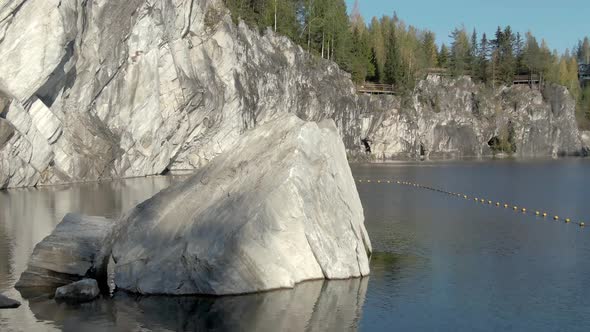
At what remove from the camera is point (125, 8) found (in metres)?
61.3

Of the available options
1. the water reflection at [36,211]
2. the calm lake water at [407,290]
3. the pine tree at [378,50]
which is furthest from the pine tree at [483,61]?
the calm lake water at [407,290]

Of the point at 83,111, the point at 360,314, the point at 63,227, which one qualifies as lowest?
the point at 360,314

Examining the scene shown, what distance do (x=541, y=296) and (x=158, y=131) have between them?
5332cm

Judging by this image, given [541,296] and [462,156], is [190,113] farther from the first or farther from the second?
[462,156]

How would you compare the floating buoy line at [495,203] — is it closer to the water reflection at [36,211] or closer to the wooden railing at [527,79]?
the water reflection at [36,211]

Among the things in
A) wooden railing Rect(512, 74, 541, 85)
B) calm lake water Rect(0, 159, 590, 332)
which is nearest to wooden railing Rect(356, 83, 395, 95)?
wooden railing Rect(512, 74, 541, 85)

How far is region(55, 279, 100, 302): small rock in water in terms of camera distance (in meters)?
19.7

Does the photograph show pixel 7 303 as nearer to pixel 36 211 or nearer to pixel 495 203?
pixel 36 211

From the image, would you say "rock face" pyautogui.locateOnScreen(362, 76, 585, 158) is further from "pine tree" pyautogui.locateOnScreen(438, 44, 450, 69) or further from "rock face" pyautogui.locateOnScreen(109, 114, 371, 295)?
"rock face" pyautogui.locateOnScreen(109, 114, 371, 295)

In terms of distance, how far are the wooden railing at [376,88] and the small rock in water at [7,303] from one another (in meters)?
102

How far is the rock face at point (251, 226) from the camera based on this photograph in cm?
2000

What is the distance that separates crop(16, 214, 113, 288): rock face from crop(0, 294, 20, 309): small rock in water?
1966 mm

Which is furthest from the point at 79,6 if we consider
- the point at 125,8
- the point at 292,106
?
the point at 292,106

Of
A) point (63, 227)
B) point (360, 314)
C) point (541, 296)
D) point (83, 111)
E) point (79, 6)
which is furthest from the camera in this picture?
point (83, 111)
